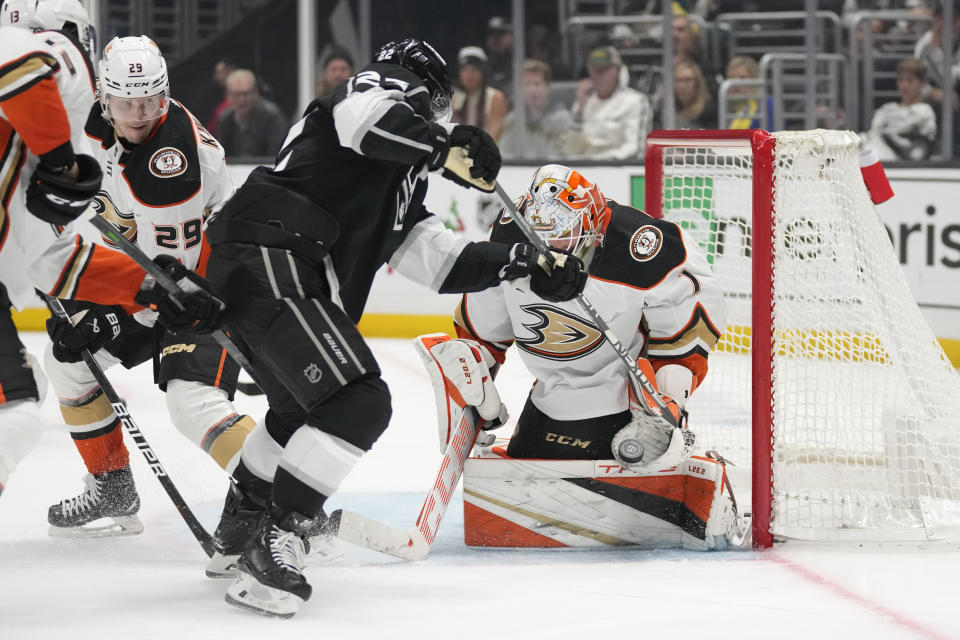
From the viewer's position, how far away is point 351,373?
225 centimetres

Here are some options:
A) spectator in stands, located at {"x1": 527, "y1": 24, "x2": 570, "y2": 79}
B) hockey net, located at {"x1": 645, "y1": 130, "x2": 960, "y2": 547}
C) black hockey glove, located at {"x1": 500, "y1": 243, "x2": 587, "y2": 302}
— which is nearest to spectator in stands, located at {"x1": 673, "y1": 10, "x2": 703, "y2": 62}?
spectator in stands, located at {"x1": 527, "y1": 24, "x2": 570, "y2": 79}

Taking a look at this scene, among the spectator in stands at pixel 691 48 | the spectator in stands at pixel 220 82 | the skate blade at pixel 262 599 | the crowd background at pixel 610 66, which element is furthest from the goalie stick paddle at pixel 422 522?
the spectator in stands at pixel 220 82

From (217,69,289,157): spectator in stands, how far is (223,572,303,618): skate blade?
4.87 meters

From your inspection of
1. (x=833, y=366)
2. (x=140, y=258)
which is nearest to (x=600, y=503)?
(x=833, y=366)

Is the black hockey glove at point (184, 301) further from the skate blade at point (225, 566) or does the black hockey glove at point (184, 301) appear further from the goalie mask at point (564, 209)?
the goalie mask at point (564, 209)

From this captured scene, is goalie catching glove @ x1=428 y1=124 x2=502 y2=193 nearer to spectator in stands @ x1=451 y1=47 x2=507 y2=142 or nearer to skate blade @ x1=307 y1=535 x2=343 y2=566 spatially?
skate blade @ x1=307 y1=535 x2=343 y2=566

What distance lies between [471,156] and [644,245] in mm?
538

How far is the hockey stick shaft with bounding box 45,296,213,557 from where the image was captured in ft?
8.77

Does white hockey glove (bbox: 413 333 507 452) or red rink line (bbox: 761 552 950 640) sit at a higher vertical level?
white hockey glove (bbox: 413 333 507 452)

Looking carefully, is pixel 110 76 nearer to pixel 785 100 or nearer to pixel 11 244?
pixel 11 244

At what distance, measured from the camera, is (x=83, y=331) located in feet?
9.02

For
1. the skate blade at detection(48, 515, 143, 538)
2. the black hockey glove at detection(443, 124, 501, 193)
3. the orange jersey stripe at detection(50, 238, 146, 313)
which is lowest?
the skate blade at detection(48, 515, 143, 538)

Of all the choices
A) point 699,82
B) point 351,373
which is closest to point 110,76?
point 351,373

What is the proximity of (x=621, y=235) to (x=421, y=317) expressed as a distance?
11.8 ft
